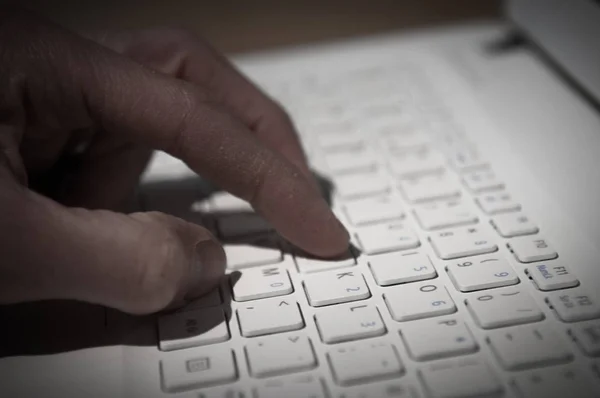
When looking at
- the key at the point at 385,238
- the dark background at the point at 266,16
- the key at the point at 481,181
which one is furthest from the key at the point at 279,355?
the dark background at the point at 266,16

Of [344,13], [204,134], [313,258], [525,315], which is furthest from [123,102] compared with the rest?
[344,13]

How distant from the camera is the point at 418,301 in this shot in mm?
442

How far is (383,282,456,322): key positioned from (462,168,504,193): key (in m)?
0.13

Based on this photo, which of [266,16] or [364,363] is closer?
[364,363]

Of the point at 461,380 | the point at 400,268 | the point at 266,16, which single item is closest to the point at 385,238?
the point at 400,268

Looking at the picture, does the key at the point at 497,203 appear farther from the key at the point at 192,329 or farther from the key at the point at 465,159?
the key at the point at 192,329

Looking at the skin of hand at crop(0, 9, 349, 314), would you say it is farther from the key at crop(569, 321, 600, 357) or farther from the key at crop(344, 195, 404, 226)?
the key at crop(569, 321, 600, 357)

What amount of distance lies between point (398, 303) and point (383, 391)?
0.23 feet

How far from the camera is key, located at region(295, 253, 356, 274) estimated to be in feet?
1.58

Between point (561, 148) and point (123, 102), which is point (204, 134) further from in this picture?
point (561, 148)

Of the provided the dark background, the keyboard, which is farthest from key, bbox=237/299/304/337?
the dark background

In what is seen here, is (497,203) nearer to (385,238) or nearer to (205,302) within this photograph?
(385,238)

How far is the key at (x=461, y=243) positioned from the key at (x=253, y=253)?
0.36 feet

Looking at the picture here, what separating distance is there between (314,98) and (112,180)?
0.81 feet
